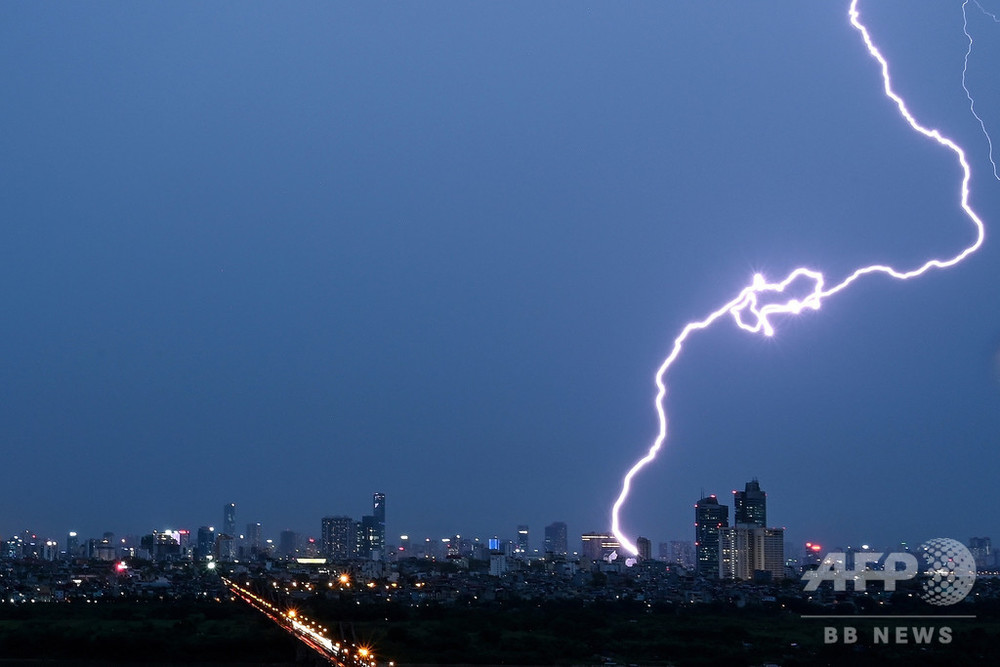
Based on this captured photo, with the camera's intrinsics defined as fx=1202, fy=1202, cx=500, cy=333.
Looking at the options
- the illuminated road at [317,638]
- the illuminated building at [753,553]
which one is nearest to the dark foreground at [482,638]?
the illuminated road at [317,638]

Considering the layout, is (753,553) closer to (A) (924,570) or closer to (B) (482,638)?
(A) (924,570)

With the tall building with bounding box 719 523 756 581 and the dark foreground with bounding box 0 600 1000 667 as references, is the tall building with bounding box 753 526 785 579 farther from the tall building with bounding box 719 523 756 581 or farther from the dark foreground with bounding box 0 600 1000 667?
the dark foreground with bounding box 0 600 1000 667

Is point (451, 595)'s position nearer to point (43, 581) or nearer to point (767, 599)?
point (767, 599)

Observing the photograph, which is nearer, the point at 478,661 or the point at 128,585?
the point at 478,661

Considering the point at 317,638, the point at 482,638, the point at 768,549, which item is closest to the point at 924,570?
the point at 482,638

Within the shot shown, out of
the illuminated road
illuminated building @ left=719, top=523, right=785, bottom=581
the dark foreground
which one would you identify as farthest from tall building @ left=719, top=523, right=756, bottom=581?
the illuminated road

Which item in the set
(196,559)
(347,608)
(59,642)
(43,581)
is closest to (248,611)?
(347,608)

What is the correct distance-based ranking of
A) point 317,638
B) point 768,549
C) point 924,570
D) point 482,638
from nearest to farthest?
point 317,638 → point 482,638 → point 924,570 → point 768,549
